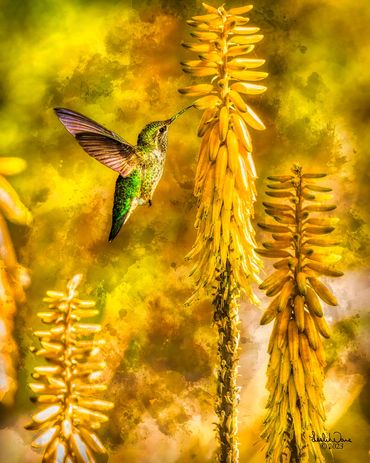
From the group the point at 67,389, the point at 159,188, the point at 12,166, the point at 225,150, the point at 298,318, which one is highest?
the point at 12,166

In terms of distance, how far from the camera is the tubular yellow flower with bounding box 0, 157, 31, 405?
11.5 feet

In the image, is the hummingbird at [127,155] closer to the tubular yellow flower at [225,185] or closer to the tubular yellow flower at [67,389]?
the tubular yellow flower at [225,185]

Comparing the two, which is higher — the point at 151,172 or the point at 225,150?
the point at 151,172

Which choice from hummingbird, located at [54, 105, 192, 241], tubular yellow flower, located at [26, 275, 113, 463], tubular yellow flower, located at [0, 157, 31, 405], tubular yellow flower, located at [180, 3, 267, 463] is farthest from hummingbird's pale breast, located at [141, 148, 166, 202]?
tubular yellow flower, located at [26, 275, 113, 463]

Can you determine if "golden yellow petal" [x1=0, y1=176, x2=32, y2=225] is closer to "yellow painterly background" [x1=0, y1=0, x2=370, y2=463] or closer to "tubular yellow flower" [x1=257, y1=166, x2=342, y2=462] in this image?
"yellow painterly background" [x1=0, y1=0, x2=370, y2=463]

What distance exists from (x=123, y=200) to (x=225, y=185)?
2.19ft

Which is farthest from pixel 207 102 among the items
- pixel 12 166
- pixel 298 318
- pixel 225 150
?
pixel 12 166

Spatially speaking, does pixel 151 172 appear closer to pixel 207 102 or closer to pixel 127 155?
pixel 127 155

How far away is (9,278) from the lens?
3.54 metres

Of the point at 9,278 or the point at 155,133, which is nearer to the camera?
the point at 155,133

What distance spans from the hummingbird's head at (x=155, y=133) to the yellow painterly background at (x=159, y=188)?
0.30 feet

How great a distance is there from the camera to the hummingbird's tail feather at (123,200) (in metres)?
3.41

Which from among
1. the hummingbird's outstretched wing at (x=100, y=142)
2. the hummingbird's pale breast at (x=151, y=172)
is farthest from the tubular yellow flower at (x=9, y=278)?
the hummingbird's pale breast at (x=151, y=172)

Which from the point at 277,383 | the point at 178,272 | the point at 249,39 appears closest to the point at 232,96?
the point at 249,39
